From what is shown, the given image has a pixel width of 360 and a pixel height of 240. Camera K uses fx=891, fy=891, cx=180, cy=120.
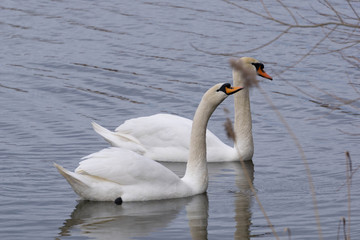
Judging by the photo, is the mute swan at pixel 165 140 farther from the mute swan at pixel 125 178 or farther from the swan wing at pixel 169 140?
the mute swan at pixel 125 178

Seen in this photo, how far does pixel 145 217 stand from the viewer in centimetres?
813

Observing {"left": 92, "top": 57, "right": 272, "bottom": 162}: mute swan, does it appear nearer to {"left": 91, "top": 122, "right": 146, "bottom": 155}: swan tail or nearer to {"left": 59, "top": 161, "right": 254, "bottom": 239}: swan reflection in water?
{"left": 91, "top": 122, "right": 146, "bottom": 155}: swan tail

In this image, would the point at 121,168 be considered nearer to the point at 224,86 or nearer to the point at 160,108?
the point at 224,86

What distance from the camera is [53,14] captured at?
63.5 feet

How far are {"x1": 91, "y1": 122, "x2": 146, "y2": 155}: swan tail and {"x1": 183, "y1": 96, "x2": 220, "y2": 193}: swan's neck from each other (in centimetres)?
163

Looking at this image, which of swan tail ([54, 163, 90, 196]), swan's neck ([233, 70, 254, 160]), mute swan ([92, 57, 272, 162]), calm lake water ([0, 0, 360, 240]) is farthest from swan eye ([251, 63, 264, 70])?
swan tail ([54, 163, 90, 196])

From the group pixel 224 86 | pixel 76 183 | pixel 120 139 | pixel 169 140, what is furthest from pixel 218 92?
pixel 120 139

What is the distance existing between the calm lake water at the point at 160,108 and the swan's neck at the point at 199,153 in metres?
0.18

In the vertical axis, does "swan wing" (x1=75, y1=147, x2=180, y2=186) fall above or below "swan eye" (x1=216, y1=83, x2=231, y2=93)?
below

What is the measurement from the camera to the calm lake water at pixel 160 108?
8031 millimetres

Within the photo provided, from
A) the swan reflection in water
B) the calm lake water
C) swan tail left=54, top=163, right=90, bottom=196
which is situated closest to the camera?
the swan reflection in water

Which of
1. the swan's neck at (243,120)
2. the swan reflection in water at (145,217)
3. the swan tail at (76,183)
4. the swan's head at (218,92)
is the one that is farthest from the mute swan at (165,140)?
the swan tail at (76,183)

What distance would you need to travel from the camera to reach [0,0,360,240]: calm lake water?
26.3ft

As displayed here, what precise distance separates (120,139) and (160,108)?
2325 millimetres
